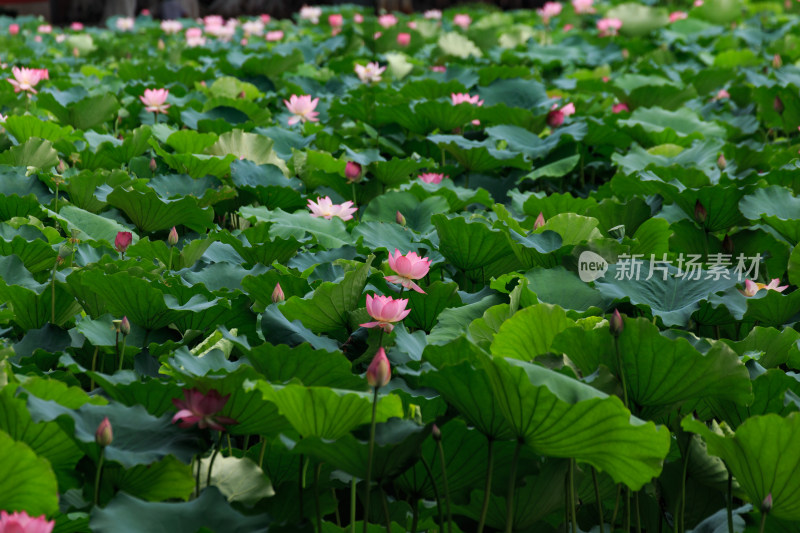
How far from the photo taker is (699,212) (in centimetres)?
196

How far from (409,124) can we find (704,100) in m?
1.59

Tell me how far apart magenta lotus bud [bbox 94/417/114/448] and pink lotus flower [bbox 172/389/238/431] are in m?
0.08

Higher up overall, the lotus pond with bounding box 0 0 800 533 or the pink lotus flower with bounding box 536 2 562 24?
the lotus pond with bounding box 0 0 800 533

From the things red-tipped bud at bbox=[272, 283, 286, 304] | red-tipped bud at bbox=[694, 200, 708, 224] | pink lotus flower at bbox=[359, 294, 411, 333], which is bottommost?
red-tipped bud at bbox=[694, 200, 708, 224]

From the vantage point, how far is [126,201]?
2004mm

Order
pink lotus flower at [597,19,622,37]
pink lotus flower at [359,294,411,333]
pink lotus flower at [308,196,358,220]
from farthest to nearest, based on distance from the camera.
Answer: pink lotus flower at [597,19,622,37] → pink lotus flower at [308,196,358,220] → pink lotus flower at [359,294,411,333]

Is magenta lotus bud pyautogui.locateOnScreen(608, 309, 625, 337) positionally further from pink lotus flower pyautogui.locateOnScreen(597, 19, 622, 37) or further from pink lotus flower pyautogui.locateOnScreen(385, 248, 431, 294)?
pink lotus flower pyautogui.locateOnScreen(597, 19, 622, 37)

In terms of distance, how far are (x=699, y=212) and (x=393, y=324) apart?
896mm

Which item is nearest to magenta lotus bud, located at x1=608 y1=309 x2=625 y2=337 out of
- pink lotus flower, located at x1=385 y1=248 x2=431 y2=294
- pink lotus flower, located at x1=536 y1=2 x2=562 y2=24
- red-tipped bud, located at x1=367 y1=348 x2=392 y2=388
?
red-tipped bud, located at x1=367 y1=348 x2=392 y2=388

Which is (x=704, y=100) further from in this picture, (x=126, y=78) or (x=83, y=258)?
(x=83, y=258)

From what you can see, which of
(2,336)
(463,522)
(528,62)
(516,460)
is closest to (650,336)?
(516,460)

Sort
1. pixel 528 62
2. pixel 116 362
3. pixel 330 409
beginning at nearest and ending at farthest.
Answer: pixel 330 409, pixel 116 362, pixel 528 62

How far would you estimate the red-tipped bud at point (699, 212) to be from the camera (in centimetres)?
195

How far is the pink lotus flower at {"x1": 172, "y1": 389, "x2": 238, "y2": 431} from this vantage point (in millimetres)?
1035
